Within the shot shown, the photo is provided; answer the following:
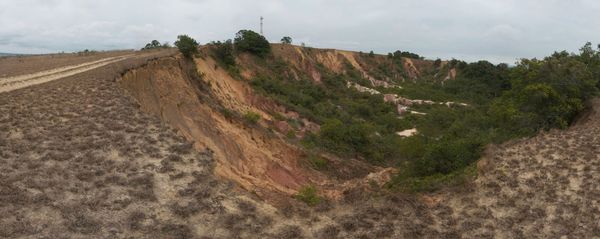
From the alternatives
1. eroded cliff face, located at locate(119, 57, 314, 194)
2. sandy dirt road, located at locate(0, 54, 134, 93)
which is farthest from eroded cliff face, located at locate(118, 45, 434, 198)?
sandy dirt road, located at locate(0, 54, 134, 93)

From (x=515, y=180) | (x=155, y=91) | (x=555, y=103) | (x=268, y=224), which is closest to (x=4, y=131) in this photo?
(x=268, y=224)

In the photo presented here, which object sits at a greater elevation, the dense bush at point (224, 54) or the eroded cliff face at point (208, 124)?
the dense bush at point (224, 54)

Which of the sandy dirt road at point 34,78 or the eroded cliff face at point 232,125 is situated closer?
the sandy dirt road at point 34,78

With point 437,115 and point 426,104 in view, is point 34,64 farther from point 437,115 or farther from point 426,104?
point 426,104

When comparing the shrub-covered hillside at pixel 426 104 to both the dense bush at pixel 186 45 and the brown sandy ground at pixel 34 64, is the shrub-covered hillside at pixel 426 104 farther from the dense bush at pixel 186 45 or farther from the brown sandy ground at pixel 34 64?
the brown sandy ground at pixel 34 64

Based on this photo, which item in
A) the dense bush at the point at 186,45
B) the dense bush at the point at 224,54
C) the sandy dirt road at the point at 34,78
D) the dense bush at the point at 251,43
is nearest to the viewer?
the sandy dirt road at the point at 34,78

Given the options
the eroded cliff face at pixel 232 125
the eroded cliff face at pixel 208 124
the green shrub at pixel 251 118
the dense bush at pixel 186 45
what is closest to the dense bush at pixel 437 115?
the eroded cliff face at pixel 232 125

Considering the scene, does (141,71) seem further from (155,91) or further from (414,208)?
(414,208)

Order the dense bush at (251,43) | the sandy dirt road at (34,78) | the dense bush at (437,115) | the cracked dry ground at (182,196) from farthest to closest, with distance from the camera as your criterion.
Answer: the dense bush at (251,43) → the sandy dirt road at (34,78) → the dense bush at (437,115) → the cracked dry ground at (182,196)

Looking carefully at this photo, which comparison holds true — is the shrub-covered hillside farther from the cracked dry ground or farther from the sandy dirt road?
the sandy dirt road
